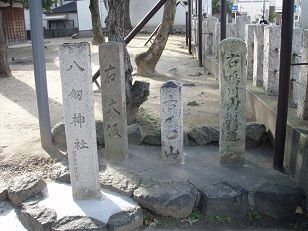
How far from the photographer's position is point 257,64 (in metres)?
5.99

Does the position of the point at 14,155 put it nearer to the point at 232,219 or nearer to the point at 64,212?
the point at 64,212

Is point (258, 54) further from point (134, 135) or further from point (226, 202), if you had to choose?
point (226, 202)

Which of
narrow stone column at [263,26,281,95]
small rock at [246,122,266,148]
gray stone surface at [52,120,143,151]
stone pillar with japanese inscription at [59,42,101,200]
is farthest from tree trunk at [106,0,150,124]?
stone pillar with japanese inscription at [59,42,101,200]

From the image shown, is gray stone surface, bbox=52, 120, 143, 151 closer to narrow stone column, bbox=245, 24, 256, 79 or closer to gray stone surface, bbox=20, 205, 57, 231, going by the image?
gray stone surface, bbox=20, 205, 57, 231

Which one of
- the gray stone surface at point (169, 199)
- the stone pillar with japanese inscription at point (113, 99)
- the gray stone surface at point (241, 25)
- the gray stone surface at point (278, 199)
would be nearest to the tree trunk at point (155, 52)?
the gray stone surface at point (241, 25)

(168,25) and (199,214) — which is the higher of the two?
(168,25)

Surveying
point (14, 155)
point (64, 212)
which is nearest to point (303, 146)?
point (64, 212)

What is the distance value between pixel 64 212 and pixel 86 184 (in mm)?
325

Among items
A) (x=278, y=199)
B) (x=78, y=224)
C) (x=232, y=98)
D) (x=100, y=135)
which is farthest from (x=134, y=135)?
(x=278, y=199)

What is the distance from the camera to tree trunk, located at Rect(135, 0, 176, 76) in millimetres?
9938

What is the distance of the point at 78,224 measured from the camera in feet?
11.4

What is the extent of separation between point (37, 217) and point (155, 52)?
6.90 meters

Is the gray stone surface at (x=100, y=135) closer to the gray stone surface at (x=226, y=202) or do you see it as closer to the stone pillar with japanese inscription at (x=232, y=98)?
the stone pillar with japanese inscription at (x=232, y=98)

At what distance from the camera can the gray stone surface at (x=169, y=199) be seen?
369cm
